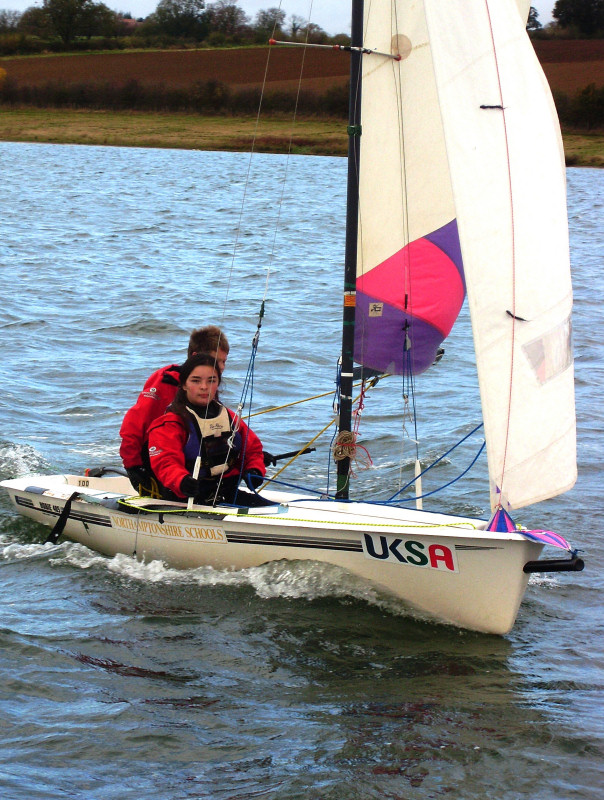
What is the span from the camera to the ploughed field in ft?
160

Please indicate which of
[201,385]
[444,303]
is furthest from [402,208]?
[201,385]

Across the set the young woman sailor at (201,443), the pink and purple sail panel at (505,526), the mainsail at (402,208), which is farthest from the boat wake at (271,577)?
the mainsail at (402,208)

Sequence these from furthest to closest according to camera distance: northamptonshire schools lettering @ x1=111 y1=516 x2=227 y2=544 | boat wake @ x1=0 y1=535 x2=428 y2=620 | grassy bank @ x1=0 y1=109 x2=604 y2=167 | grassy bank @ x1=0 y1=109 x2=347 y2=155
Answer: grassy bank @ x1=0 y1=109 x2=347 y2=155 < grassy bank @ x1=0 y1=109 x2=604 y2=167 < northamptonshire schools lettering @ x1=111 y1=516 x2=227 y2=544 < boat wake @ x1=0 y1=535 x2=428 y2=620

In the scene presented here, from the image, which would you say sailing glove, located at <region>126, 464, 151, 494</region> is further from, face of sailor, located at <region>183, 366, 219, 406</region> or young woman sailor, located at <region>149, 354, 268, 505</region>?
face of sailor, located at <region>183, 366, 219, 406</region>

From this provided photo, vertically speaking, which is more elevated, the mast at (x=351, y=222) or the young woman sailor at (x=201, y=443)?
the mast at (x=351, y=222)

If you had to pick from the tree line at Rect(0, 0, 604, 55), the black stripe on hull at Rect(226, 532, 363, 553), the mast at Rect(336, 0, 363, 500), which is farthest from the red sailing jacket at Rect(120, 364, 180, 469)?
the tree line at Rect(0, 0, 604, 55)

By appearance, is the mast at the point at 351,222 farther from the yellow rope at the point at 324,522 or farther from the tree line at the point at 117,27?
the tree line at the point at 117,27

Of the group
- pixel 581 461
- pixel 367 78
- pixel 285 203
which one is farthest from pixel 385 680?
pixel 285 203

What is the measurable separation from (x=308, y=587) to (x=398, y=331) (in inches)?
54.3

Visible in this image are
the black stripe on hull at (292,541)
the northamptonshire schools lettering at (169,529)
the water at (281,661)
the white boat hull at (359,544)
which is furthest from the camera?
the northamptonshire schools lettering at (169,529)

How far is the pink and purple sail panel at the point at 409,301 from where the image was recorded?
203 inches

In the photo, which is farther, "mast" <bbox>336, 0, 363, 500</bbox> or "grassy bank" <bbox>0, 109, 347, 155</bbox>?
"grassy bank" <bbox>0, 109, 347, 155</bbox>

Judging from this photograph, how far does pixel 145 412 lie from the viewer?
17.3 feet

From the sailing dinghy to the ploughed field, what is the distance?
42.8 meters
